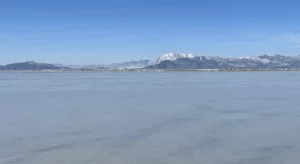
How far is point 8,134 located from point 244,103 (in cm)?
1277

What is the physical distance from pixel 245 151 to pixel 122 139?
3.54 m

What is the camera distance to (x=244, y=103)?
21859mm

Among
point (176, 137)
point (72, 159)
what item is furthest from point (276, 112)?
point (72, 159)

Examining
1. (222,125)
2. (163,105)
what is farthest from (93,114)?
(222,125)

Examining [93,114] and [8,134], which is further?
[93,114]

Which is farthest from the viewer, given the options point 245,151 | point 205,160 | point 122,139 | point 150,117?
point 150,117

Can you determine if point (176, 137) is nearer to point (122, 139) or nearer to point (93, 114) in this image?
point (122, 139)

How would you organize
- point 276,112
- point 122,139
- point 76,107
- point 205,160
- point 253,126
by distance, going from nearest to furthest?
point 205,160 → point 122,139 → point 253,126 → point 276,112 → point 76,107

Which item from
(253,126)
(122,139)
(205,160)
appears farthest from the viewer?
(253,126)

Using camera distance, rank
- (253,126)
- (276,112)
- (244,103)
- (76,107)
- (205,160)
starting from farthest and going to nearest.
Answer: (244,103), (76,107), (276,112), (253,126), (205,160)

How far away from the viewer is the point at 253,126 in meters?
14.5

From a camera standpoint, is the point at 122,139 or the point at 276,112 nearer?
the point at 122,139

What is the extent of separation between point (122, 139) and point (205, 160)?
3.17 meters

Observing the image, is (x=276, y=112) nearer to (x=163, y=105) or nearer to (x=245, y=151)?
(x=163, y=105)
